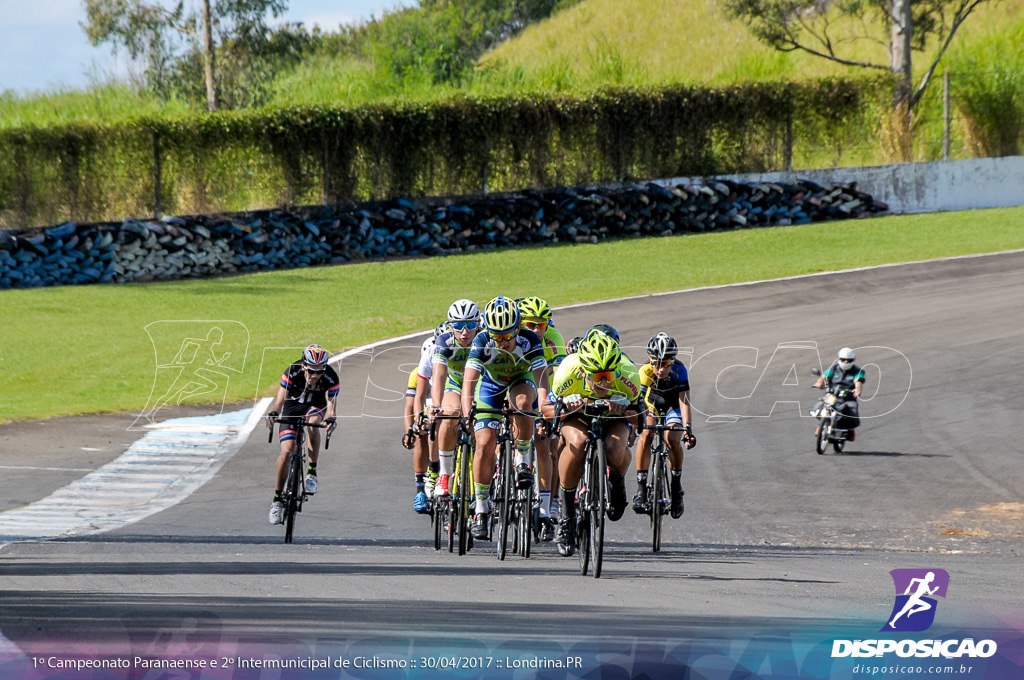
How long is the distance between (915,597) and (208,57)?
3598cm

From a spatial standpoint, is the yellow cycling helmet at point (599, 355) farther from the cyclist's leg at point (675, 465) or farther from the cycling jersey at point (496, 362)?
the cyclist's leg at point (675, 465)

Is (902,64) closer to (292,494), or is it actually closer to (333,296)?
(333,296)

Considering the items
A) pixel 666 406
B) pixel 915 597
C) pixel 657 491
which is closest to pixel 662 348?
pixel 666 406

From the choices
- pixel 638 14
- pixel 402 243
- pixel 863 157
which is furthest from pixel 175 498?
pixel 638 14

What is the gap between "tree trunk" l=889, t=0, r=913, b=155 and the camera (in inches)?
1502

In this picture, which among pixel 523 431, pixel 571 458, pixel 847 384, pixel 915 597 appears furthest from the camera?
pixel 847 384

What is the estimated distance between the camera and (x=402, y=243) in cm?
3253

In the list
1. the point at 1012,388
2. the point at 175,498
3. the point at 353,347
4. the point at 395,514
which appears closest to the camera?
the point at 395,514

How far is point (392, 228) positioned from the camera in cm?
3253

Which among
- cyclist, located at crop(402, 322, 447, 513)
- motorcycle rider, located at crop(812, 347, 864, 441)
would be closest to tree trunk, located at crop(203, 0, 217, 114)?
motorcycle rider, located at crop(812, 347, 864, 441)

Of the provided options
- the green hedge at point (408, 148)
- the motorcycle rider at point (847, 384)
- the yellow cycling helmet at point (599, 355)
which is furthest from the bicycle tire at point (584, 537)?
the green hedge at point (408, 148)

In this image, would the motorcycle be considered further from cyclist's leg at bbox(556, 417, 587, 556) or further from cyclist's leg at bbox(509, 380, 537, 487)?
cyclist's leg at bbox(556, 417, 587, 556)

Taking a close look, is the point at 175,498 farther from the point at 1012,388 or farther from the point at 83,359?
the point at 1012,388

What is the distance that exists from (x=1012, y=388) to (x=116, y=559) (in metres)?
14.0
